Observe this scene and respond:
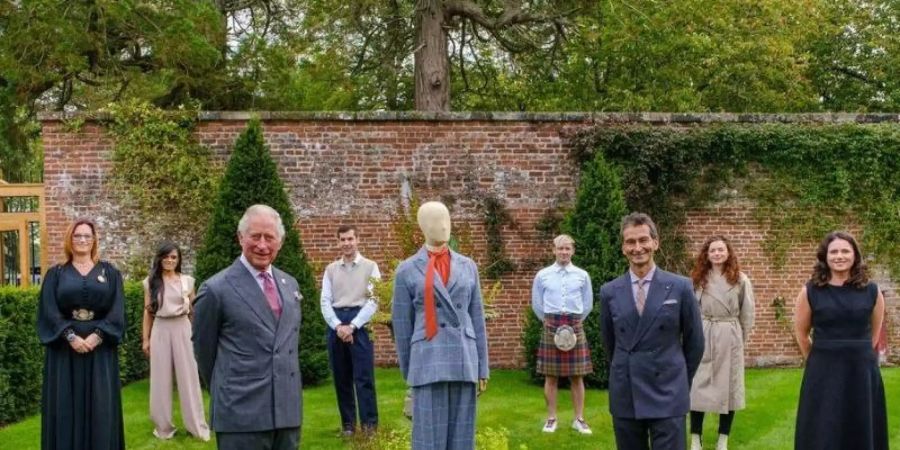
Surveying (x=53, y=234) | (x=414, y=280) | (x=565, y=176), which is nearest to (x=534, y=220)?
(x=565, y=176)

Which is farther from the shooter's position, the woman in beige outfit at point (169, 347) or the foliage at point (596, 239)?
the foliage at point (596, 239)

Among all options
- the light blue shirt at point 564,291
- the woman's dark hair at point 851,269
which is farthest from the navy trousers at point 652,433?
the light blue shirt at point 564,291

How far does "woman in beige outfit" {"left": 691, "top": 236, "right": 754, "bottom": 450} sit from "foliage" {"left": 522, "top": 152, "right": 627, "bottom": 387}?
3097 millimetres

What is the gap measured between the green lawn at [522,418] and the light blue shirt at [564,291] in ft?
3.79

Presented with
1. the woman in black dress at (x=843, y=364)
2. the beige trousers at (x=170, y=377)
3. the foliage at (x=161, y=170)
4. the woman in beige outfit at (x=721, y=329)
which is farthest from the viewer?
the foliage at (x=161, y=170)

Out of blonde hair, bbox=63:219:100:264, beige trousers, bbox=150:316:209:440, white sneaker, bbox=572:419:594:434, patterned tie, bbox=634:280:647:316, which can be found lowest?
white sneaker, bbox=572:419:594:434

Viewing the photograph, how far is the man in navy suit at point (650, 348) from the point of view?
17.0ft

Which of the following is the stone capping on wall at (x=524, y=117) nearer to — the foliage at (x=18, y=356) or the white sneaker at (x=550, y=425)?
the foliage at (x=18, y=356)

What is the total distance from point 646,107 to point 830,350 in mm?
15184

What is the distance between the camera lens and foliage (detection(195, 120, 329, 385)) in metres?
11.0

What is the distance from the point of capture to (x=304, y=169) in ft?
42.4

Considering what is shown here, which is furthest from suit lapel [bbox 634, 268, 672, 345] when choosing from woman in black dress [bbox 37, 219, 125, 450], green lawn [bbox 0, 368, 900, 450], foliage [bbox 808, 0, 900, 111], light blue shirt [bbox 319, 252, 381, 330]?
foliage [bbox 808, 0, 900, 111]

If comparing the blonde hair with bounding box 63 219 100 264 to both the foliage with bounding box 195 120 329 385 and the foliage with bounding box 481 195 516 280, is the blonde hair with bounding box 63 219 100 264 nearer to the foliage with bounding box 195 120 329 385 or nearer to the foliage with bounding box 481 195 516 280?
the foliage with bounding box 195 120 329 385

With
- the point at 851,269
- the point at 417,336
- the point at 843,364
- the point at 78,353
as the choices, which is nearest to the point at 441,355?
the point at 417,336
